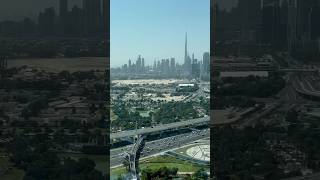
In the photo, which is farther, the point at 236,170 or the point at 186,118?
the point at 186,118

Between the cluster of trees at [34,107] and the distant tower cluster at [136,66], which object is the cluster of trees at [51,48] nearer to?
the cluster of trees at [34,107]

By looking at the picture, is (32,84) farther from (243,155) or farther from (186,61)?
(186,61)

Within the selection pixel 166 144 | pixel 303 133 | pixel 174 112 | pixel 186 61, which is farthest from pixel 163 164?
pixel 303 133

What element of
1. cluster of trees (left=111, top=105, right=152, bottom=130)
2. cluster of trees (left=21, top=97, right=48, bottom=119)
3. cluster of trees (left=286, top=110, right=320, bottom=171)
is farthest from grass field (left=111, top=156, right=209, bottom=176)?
cluster of trees (left=286, top=110, right=320, bottom=171)

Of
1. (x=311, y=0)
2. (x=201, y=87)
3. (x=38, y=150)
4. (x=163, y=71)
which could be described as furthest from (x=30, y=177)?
(x=163, y=71)

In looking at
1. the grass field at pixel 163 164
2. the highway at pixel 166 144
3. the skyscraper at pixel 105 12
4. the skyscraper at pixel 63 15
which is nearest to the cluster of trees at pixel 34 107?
the skyscraper at pixel 63 15

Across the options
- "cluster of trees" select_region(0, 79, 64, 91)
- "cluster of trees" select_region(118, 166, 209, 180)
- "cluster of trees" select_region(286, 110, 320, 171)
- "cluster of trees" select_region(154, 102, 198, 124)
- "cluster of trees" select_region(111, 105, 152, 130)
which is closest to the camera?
"cluster of trees" select_region(286, 110, 320, 171)

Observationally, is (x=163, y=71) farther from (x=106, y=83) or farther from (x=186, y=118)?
(x=106, y=83)

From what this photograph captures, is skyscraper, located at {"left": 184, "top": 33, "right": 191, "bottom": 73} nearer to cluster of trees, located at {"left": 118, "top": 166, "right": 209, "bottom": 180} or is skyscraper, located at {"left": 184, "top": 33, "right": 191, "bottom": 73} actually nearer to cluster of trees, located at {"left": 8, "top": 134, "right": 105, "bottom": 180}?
cluster of trees, located at {"left": 118, "top": 166, "right": 209, "bottom": 180}
